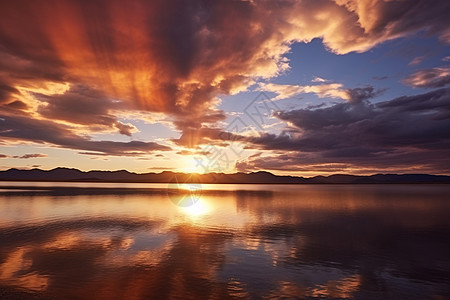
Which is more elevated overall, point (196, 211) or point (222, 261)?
point (196, 211)

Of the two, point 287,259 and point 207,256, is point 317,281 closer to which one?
point 287,259

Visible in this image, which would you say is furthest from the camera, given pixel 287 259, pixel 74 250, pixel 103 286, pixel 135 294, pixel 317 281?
pixel 74 250

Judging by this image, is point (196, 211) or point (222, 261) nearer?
point (222, 261)

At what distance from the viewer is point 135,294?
42.7 ft

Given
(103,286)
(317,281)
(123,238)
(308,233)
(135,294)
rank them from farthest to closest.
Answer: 1. (308,233)
2. (123,238)
3. (317,281)
4. (103,286)
5. (135,294)

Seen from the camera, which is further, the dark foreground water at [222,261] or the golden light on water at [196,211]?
the golden light on water at [196,211]

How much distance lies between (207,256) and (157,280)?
5.36 metres

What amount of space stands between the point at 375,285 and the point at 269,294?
5715mm

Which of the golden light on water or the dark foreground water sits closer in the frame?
the dark foreground water

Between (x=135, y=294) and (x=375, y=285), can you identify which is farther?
(x=375, y=285)

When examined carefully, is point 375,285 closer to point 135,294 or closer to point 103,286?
point 135,294

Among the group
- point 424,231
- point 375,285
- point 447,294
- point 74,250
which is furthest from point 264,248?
point 424,231

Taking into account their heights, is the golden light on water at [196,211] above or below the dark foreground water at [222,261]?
above

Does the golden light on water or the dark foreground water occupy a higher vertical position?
the golden light on water
